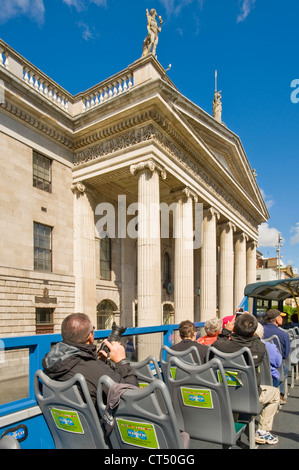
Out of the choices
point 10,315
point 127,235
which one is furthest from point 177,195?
point 10,315

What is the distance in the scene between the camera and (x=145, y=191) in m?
14.3

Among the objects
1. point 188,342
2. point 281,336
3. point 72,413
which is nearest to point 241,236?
point 281,336

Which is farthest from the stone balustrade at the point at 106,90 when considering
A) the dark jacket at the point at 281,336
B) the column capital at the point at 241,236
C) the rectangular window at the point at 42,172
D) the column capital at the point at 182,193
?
the column capital at the point at 241,236

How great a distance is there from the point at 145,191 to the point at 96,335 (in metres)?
10.4

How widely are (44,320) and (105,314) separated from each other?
4.84m

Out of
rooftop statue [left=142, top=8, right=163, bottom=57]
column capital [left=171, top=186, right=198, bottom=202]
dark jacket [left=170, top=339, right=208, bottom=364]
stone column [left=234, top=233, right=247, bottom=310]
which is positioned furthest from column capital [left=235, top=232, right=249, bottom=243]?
dark jacket [left=170, top=339, right=208, bottom=364]

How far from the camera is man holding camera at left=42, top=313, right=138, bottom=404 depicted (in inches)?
98.0

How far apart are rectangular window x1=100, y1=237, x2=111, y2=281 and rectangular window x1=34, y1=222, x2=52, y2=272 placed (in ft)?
12.5

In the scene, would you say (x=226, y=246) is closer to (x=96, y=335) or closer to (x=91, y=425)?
(x=96, y=335)

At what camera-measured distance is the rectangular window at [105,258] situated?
18.5 metres

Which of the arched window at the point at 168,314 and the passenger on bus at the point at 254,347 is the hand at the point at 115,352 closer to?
the passenger on bus at the point at 254,347

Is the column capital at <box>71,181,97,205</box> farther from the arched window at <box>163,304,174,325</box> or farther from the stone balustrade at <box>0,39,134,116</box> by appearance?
the arched window at <box>163,304,174,325</box>

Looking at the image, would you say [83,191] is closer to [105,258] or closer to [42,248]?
[42,248]
